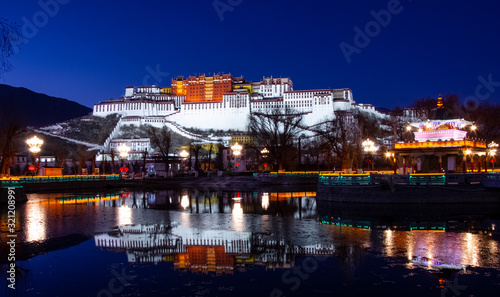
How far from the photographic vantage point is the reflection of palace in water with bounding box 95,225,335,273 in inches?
409

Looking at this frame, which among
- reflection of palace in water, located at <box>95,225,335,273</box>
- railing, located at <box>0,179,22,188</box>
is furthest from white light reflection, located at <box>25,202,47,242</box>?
railing, located at <box>0,179,22,188</box>

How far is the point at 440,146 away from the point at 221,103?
120733mm

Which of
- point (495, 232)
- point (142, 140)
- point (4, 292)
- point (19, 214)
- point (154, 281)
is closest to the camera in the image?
point (4, 292)

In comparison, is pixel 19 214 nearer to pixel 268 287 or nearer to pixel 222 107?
pixel 268 287

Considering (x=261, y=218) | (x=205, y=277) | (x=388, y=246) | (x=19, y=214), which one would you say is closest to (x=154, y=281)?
(x=205, y=277)

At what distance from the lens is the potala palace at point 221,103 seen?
135 m

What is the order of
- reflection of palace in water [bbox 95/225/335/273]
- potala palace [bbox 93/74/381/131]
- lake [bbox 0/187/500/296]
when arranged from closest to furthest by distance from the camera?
1. lake [bbox 0/187/500/296]
2. reflection of palace in water [bbox 95/225/335/273]
3. potala palace [bbox 93/74/381/131]

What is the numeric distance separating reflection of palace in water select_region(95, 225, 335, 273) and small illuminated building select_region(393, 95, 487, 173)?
20.7 m

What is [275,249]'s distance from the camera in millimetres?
11836

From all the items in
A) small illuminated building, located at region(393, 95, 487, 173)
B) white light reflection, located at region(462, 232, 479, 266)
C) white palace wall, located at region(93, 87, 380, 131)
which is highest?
white palace wall, located at region(93, 87, 380, 131)

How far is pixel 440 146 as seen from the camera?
30156 millimetres

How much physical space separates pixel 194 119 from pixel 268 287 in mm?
140598

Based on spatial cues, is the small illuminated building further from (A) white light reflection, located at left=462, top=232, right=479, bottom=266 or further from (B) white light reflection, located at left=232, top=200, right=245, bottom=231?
(A) white light reflection, located at left=462, top=232, right=479, bottom=266

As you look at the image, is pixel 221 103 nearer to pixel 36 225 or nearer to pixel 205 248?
pixel 36 225
